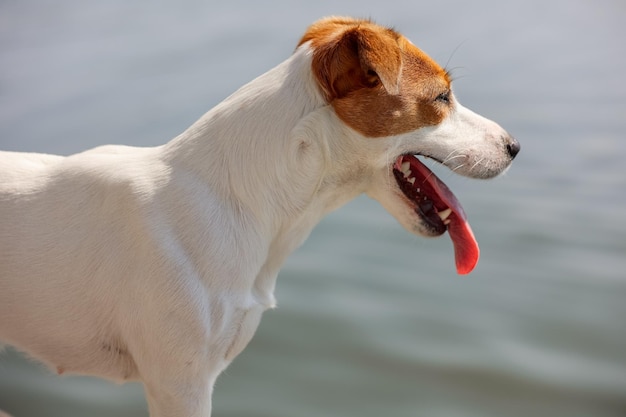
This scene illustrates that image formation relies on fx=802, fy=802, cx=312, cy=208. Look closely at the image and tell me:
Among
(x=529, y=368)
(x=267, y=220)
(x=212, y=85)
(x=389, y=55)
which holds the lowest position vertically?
(x=529, y=368)

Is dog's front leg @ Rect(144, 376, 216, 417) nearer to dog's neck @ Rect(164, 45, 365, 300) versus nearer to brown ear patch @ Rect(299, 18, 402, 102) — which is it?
dog's neck @ Rect(164, 45, 365, 300)

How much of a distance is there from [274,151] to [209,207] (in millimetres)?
179

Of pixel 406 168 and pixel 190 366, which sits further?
pixel 406 168

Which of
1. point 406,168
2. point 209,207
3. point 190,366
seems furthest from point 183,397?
point 406,168

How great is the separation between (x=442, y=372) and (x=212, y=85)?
259 centimetres

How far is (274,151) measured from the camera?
1670 mm

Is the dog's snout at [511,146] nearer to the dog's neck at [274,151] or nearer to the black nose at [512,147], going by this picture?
the black nose at [512,147]

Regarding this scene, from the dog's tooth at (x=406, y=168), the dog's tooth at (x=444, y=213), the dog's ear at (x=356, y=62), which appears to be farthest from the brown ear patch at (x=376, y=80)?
the dog's tooth at (x=444, y=213)

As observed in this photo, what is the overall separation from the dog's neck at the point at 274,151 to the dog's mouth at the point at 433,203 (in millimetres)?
121

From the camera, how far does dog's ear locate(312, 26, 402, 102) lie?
159 cm

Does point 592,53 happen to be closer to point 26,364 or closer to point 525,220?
point 525,220

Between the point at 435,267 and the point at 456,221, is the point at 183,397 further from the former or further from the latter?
the point at 435,267

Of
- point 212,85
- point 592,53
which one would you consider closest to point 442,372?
point 212,85

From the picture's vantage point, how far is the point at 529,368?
2.62m
